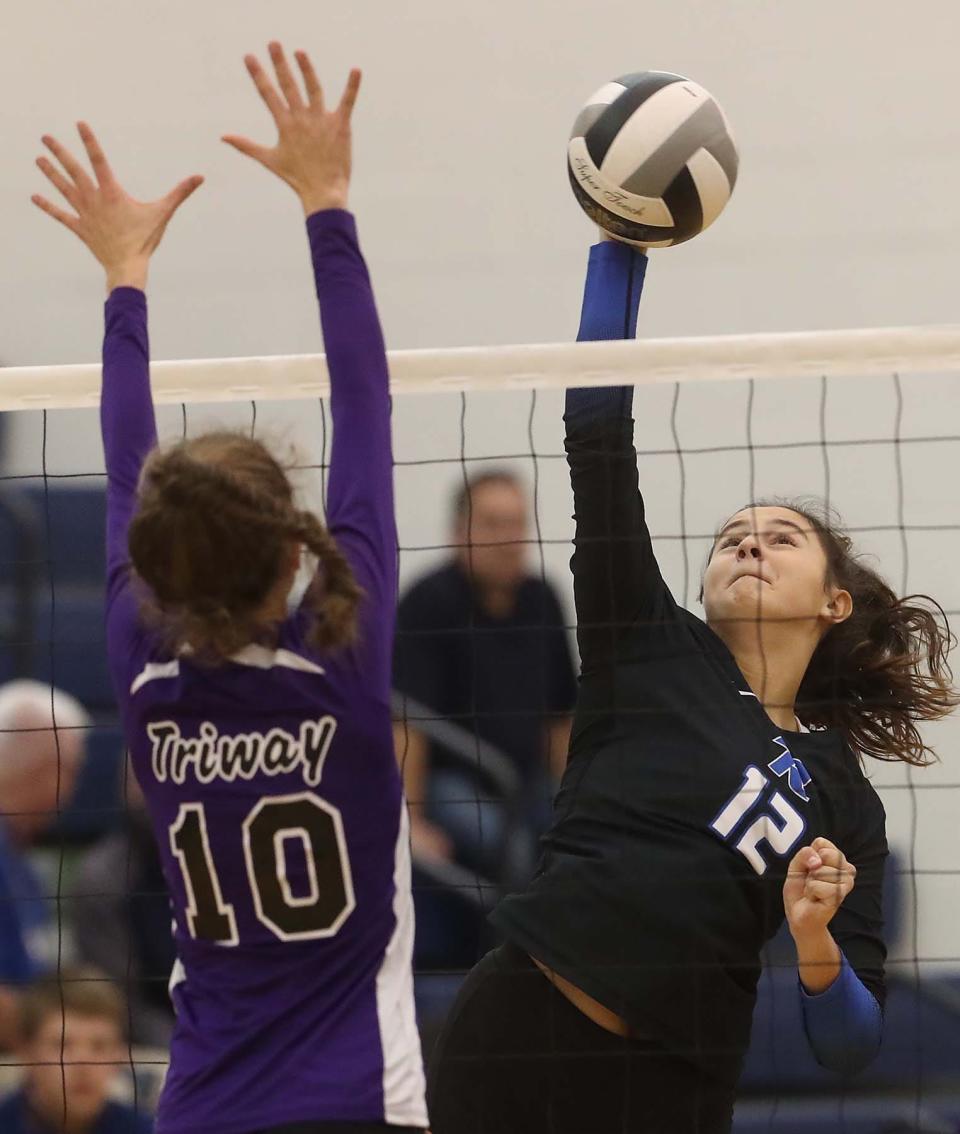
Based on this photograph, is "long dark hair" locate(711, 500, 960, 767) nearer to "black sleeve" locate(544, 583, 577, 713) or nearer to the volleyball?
the volleyball

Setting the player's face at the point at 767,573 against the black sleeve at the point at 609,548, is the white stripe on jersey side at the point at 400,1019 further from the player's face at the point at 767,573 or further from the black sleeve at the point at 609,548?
the player's face at the point at 767,573

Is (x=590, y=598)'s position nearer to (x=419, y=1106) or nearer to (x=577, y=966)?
(x=577, y=966)

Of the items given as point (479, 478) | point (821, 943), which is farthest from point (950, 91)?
point (821, 943)

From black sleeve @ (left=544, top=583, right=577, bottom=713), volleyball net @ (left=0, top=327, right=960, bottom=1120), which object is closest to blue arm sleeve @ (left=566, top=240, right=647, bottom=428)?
volleyball net @ (left=0, top=327, right=960, bottom=1120)

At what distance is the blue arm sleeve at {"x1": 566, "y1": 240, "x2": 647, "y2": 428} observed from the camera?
8.17ft

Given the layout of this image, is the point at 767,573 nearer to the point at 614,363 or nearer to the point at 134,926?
the point at 614,363

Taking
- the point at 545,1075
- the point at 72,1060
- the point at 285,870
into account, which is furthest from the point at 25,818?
the point at 285,870

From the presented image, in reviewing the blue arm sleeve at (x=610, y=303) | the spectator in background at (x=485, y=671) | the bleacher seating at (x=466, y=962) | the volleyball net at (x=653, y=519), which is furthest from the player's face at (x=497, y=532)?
the blue arm sleeve at (x=610, y=303)

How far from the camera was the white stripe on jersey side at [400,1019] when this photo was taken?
1689mm

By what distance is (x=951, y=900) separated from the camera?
13.9 ft

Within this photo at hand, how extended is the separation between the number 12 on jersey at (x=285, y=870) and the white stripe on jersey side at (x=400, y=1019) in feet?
0.25

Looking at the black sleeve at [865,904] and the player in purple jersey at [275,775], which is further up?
the player in purple jersey at [275,775]

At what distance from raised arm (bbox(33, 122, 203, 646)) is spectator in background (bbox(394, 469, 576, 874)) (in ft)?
5.64

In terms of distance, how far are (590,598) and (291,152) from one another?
2.74 feet
